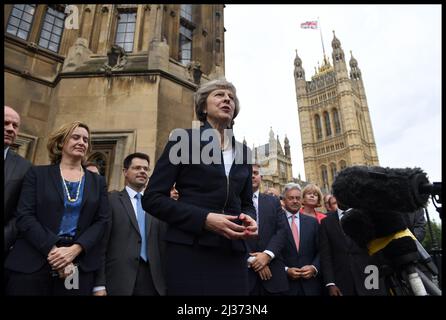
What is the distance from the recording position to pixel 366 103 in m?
75.0

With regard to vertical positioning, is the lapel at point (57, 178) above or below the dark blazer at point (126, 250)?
above

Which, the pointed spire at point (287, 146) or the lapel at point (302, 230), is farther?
the pointed spire at point (287, 146)

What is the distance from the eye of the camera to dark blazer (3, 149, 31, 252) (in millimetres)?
2082

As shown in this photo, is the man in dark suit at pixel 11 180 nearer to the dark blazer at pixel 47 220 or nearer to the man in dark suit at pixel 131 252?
the dark blazer at pixel 47 220

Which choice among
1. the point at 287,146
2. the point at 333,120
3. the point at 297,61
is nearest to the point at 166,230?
the point at 287,146

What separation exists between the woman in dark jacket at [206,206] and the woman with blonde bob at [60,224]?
0.78 metres

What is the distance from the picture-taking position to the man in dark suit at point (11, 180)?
82.1 inches

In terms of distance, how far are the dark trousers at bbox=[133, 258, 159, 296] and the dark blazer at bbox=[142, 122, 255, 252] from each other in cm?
112

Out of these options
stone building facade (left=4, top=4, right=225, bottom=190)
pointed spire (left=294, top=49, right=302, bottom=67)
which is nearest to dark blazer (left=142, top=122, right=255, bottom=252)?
stone building facade (left=4, top=4, right=225, bottom=190)

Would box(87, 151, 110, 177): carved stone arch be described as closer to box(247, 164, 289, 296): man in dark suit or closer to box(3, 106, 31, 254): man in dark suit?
box(3, 106, 31, 254): man in dark suit

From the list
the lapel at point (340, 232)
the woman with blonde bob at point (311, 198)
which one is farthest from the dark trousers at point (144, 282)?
the woman with blonde bob at point (311, 198)

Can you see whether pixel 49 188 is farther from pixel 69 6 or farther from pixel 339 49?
pixel 339 49

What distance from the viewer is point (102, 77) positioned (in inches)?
242

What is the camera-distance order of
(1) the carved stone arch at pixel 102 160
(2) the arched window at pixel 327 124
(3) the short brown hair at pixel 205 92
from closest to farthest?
(3) the short brown hair at pixel 205 92 < (1) the carved stone arch at pixel 102 160 < (2) the arched window at pixel 327 124
